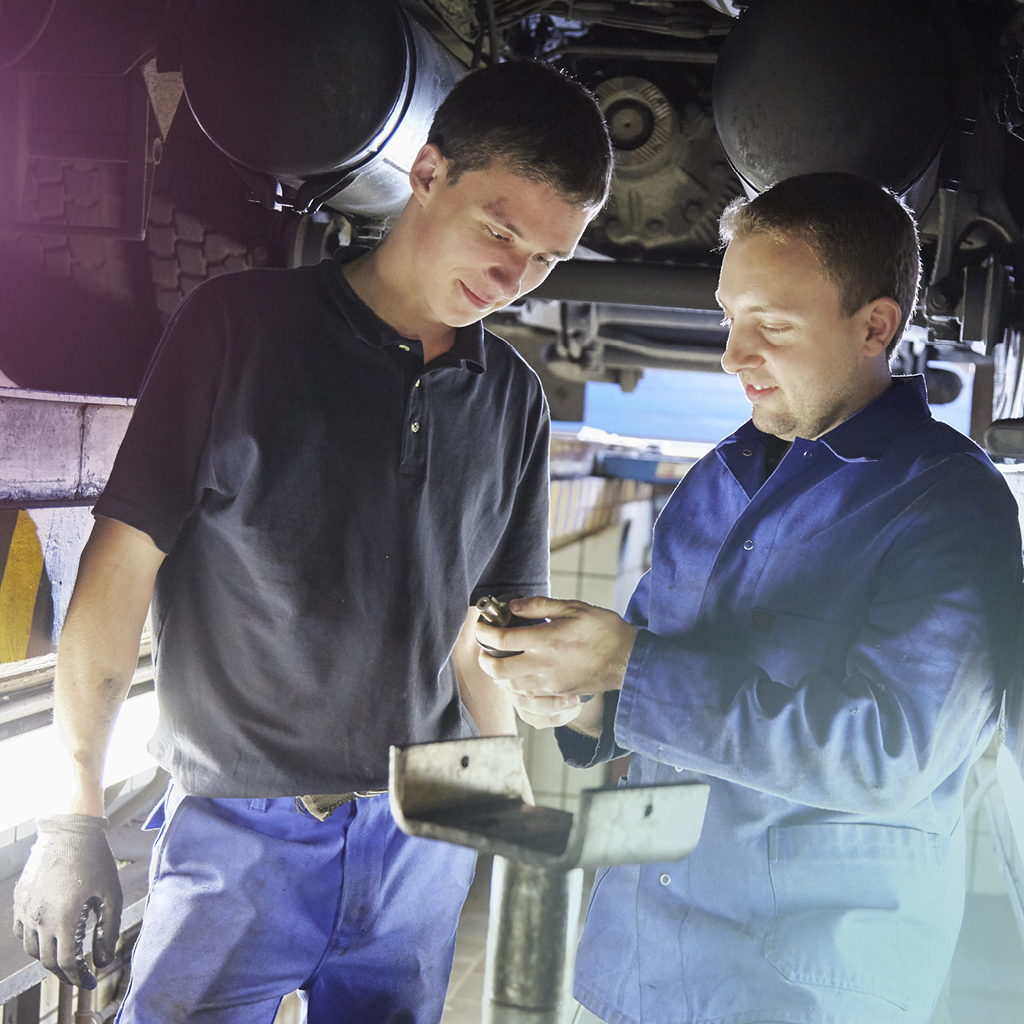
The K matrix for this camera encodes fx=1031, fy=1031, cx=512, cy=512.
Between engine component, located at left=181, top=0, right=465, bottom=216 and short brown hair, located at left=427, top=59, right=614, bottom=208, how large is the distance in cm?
48

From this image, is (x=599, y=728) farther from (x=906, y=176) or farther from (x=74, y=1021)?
(x=74, y=1021)

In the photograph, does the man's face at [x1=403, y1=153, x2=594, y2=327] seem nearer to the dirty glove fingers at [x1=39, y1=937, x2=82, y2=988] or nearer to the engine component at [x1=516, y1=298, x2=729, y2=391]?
the dirty glove fingers at [x1=39, y1=937, x2=82, y2=988]

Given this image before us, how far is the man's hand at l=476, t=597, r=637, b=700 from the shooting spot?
1.15 meters

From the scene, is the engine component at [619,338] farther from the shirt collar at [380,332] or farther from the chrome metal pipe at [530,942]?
the chrome metal pipe at [530,942]

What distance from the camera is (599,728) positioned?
1.44 meters

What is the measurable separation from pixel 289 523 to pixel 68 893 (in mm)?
575

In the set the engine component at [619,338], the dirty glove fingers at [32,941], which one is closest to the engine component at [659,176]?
the engine component at [619,338]

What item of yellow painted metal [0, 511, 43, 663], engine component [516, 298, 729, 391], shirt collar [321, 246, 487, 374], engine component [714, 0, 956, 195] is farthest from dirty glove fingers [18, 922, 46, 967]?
engine component [516, 298, 729, 391]

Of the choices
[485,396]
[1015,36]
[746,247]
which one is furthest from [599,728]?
[1015,36]

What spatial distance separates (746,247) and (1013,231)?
1.15 m

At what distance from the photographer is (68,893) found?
138 cm

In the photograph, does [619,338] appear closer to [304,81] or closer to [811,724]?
[304,81]

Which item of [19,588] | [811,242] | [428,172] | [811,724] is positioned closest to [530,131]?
[428,172]

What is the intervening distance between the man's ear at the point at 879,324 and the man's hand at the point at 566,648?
436 mm
